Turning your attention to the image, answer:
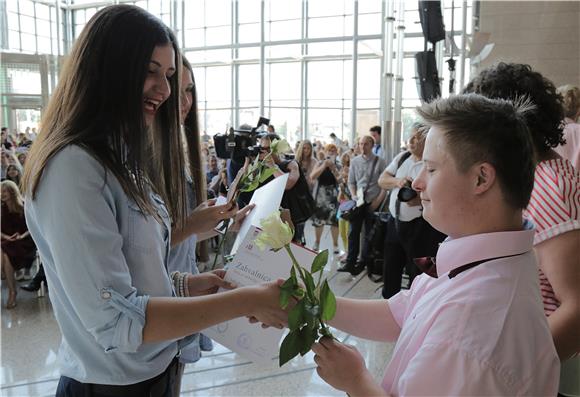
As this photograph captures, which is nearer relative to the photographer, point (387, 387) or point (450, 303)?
point (450, 303)

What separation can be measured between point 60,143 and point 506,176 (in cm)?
80

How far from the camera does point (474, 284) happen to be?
2.64ft

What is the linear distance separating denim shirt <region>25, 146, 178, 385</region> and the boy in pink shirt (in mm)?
374

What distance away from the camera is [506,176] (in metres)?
0.85

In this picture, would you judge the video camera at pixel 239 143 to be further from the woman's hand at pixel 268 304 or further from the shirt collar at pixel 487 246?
the shirt collar at pixel 487 246

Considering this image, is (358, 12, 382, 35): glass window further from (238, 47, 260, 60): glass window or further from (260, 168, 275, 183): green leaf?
(260, 168, 275, 183): green leaf

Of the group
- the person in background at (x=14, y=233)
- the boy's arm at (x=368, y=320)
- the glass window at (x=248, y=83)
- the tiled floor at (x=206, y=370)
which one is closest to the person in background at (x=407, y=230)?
the tiled floor at (x=206, y=370)

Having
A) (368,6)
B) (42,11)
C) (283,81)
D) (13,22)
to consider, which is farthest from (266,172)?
(42,11)

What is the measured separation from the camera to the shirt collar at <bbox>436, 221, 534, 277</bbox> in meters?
0.84

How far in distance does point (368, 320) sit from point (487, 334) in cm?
47

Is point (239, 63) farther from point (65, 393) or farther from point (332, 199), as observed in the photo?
point (65, 393)

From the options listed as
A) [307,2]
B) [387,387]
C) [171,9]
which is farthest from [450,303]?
[171,9]

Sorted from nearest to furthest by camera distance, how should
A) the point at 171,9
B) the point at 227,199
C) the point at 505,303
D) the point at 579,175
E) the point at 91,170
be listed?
the point at 505,303 < the point at 91,170 < the point at 579,175 < the point at 227,199 < the point at 171,9

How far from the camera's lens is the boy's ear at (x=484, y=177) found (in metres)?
0.84
